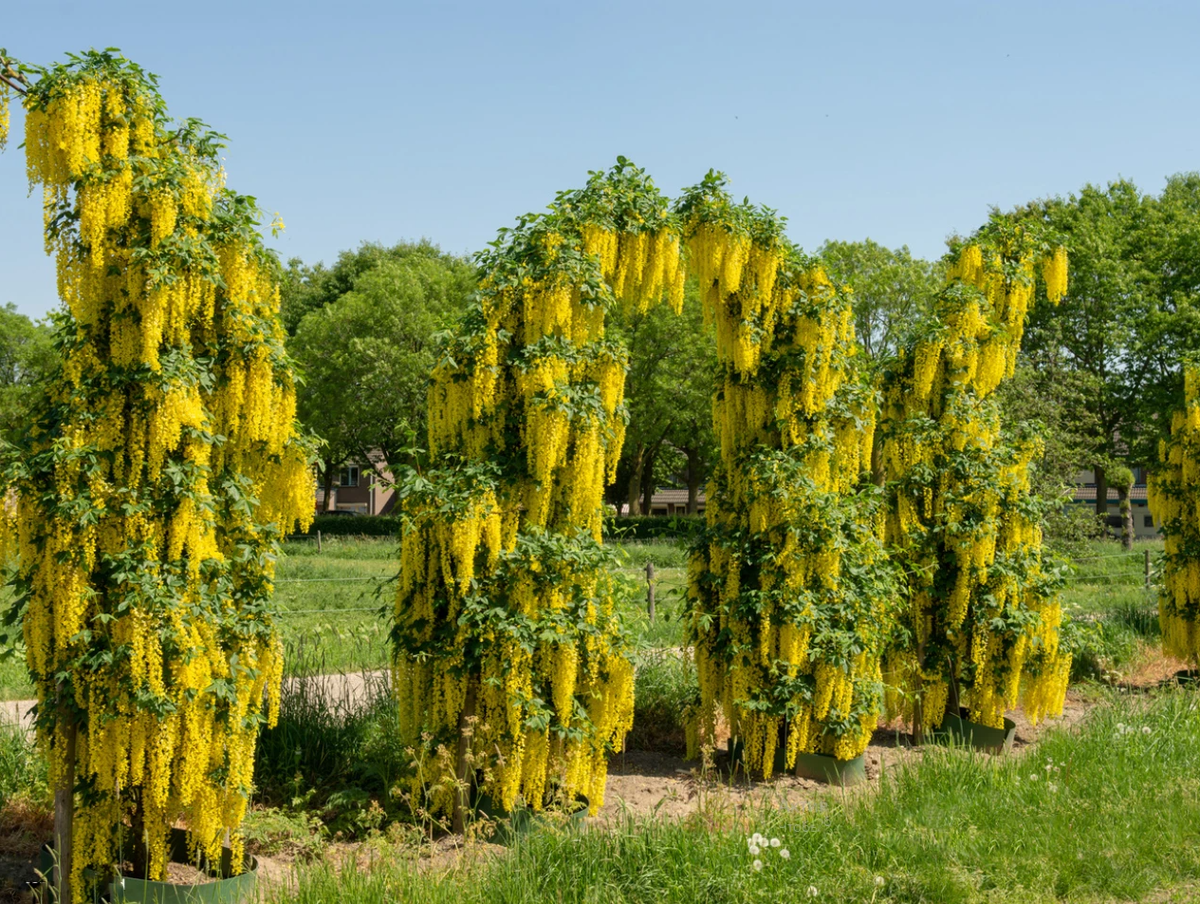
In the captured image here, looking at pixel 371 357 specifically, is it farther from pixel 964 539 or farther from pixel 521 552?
pixel 521 552

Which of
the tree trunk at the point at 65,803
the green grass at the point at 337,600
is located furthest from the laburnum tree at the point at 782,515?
the tree trunk at the point at 65,803

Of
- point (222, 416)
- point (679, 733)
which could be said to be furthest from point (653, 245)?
point (679, 733)

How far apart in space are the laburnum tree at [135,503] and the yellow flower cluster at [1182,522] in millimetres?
10595

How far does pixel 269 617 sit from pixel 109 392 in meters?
1.44

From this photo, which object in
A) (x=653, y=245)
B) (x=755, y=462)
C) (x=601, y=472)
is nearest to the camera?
(x=601, y=472)

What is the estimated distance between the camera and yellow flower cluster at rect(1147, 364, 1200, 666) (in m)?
11.6

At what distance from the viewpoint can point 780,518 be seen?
7.59 m

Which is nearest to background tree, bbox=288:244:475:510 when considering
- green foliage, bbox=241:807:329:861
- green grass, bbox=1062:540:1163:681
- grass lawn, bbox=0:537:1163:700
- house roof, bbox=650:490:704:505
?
grass lawn, bbox=0:537:1163:700

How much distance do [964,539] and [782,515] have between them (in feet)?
6.77

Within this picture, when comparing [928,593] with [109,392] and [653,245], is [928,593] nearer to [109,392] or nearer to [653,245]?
[653,245]

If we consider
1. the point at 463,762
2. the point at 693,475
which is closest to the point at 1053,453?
the point at 463,762

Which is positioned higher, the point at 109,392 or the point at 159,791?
the point at 109,392

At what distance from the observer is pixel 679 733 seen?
8.79m

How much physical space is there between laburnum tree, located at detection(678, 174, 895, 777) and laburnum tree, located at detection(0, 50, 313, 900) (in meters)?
3.63
